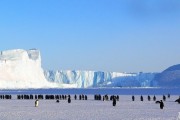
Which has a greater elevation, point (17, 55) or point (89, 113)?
point (17, 55)

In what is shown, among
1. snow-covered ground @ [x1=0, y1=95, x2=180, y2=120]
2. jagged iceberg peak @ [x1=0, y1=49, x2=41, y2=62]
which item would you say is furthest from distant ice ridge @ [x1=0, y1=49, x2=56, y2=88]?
snow-covered ground @ [x1=0, y1=95, x2=180, y2=120]

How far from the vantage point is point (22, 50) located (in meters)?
170

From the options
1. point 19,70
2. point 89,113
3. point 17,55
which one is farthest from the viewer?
point 17,55

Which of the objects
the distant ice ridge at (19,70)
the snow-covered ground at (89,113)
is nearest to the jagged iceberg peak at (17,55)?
the distant ice ridge at (19,70)

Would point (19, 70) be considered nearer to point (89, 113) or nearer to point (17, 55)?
point (17, 55)

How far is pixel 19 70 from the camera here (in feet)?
540

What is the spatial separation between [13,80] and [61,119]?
145483 mm

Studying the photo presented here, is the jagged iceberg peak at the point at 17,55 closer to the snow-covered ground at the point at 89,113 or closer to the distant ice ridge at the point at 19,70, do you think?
the distant ice ridge at the point at 19,70

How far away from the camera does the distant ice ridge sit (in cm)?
16200

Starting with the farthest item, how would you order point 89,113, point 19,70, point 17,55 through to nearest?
point 17,55 → point 19,70 → point 89,113

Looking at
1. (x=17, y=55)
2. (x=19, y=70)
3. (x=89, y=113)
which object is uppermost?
(x=17, y=55)

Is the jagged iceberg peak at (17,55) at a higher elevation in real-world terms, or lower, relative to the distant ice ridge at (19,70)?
higher

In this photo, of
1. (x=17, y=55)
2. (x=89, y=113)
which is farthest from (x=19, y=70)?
(x=89, y=113)

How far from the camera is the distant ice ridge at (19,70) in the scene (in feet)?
531
